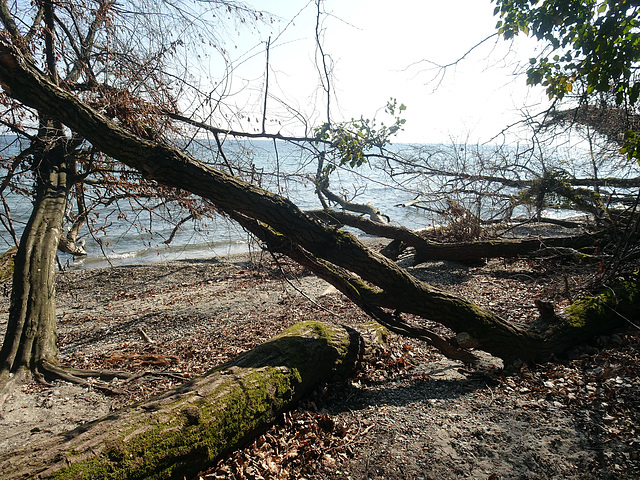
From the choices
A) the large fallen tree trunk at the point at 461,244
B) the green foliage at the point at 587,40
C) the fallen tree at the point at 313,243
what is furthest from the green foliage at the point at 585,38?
the large fallen tree trunk at the point at 461,244

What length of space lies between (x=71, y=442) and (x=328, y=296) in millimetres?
5550

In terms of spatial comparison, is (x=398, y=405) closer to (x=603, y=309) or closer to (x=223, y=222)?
(x=603, y=309)

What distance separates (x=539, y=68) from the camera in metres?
4.18

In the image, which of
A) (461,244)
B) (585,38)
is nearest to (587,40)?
(585,38)

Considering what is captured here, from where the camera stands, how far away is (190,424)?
9.42ft

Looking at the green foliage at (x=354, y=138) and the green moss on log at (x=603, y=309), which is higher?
the green foliage at (x=354, y=138)

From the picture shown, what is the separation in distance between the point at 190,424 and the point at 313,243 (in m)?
1.91

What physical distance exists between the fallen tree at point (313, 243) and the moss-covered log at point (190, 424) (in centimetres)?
89

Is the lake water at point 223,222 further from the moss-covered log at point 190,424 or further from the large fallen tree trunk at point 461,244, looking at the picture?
the moss-covered log at point 190,424

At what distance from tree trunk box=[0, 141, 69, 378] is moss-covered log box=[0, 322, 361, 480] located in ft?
8.25

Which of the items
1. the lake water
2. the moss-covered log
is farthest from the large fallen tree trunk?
the moss-covered log

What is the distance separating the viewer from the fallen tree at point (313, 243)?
368 cm

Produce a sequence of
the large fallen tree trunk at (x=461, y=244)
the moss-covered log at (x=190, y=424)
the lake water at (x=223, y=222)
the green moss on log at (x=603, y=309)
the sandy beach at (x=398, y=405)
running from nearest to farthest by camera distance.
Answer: the moss-covered log at (x=190, y=424) → the sandy beach at (x=398, y=405) → the green moss on log at (x=603, y=309) → the lake water at (x=223, y=222) → the large fallen tree trunk at (x=461, y=244)

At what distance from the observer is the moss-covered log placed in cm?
241
